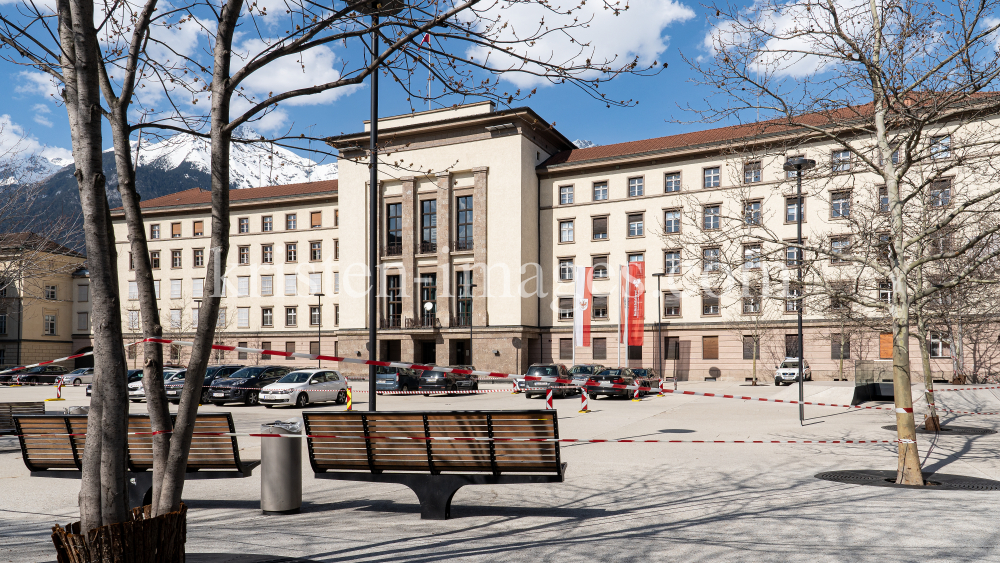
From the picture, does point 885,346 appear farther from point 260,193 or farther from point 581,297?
point 260,193

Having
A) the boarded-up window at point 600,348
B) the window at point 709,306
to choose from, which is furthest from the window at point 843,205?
the boarded-up window at point 600,348

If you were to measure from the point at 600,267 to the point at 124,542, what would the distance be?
164 feet

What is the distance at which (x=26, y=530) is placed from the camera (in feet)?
21.5

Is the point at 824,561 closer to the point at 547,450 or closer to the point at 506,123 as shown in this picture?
the point at 547,450

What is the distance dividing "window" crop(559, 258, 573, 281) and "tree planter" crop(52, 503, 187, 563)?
5008 centimetres

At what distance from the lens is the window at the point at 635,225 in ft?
171

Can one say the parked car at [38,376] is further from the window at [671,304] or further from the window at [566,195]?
the window at [671,304]

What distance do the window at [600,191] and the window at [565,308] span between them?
774 cm

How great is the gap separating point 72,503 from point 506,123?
45802 millimetres

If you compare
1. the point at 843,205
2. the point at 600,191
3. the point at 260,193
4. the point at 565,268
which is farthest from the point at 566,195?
the point at 843,205

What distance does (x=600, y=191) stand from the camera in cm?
5359

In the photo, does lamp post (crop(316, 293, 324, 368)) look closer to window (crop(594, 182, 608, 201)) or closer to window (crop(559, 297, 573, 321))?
window (crop(559, 297, 573, 321))

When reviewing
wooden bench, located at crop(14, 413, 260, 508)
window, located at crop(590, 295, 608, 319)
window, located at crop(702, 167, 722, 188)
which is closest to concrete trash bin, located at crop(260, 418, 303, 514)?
wooden bench, located at crop(14, 413, 260, 508)

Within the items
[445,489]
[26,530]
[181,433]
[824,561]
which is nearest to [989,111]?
[824,561]
